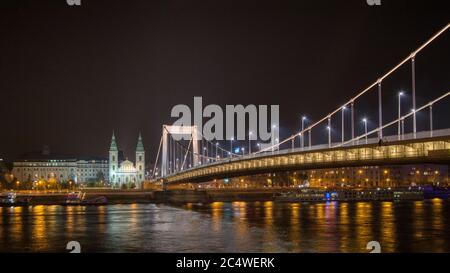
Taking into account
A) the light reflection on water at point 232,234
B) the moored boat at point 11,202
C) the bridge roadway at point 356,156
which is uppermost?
the bridge roadway at point 356,156

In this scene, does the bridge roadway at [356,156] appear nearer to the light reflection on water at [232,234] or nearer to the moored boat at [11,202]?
the light reflection on water at [232,234]

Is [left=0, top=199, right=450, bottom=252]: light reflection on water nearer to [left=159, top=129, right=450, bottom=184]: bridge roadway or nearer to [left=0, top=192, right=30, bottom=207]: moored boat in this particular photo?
[left=159, top=129, right=450, bottom=184]: bridge roadway

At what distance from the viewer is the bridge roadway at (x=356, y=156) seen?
153 ft

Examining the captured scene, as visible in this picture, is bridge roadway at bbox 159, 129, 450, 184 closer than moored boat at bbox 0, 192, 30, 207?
Yes

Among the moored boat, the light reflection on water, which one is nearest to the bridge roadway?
the light reflection on water

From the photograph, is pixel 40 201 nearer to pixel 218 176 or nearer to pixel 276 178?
pixel 218 176

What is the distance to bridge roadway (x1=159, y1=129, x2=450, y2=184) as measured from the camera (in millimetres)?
46719

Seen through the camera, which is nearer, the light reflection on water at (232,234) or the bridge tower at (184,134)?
the light reflection on water at (232,234)

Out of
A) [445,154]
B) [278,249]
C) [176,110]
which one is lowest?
[278,249]

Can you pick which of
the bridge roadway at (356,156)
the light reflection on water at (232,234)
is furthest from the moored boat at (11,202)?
the light reflection on water at (232,234)
